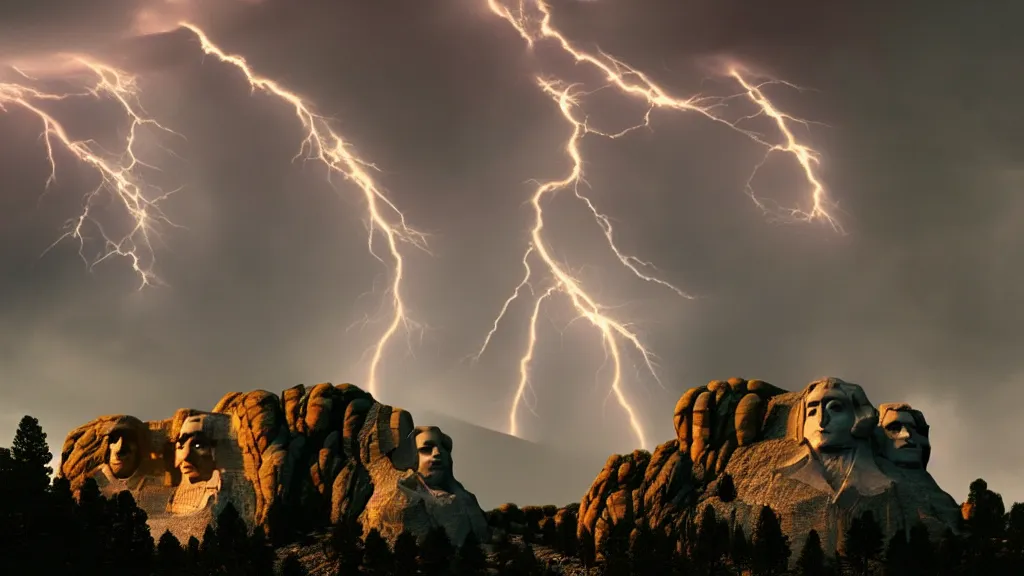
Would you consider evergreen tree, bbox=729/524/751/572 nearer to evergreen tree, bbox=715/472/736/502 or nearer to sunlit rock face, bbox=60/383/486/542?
evergreen tree, bbox=715/472/736/502

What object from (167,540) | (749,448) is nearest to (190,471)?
(167,540)

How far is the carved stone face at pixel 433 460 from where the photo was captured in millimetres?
95125

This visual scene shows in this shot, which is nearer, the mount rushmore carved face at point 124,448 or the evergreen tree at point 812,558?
the evergreen tree at point 812,558

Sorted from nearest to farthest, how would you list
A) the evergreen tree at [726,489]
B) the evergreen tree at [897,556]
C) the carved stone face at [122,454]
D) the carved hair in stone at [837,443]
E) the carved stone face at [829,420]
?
the evergreen tree at [897,556], the carved hair in stone at [837,443], the carved stone face at [829,420], the evergreen tree at [726,489], the carved stone face at [122,454]

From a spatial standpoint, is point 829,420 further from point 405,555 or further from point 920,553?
point 405,555

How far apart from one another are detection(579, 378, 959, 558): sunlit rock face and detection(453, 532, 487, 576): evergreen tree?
20.0 feet

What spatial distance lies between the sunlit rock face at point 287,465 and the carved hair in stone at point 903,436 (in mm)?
22207

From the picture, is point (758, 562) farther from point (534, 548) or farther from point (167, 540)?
point (167, 540)

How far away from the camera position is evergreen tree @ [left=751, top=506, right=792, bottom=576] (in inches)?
3312

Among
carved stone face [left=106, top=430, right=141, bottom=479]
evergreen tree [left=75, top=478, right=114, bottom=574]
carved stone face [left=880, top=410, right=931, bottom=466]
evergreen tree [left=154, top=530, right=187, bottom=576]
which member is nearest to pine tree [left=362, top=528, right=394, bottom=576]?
evergreen tree [left=154, top=530, right=187, bottom=576]

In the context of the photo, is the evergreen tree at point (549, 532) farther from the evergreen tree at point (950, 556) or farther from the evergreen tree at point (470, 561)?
the evergreen tree at point (950, 556)

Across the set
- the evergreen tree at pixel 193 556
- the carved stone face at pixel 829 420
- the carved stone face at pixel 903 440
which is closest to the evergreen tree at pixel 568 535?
the carved stone face at pixel 829 420

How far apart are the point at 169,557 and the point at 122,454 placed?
1221 cm

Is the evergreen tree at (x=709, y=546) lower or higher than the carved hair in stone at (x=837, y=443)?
lower
